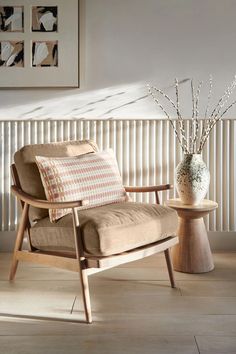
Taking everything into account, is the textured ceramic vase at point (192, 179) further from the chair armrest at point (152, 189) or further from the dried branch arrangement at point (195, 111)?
the dried branch arrangement at point (195, 111)

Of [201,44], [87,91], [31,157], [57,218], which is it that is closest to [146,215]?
[57,218]

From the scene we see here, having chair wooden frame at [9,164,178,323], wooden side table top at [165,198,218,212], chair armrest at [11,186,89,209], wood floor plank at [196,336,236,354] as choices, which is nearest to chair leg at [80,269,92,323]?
chair wooden frame at [9,164,178,323]

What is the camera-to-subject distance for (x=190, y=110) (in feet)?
11.5

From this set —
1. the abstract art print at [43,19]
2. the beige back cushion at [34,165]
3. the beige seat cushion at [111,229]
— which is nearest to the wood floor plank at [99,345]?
the beige seat cushion at [111,229]

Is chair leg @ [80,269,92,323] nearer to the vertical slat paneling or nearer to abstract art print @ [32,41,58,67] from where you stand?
the vertical slat paneling

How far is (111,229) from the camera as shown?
7.72ft

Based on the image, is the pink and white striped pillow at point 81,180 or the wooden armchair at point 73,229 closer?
the wooden armchair at point 73,229

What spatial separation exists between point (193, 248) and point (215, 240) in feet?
1.93

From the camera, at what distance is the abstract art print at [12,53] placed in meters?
3.43

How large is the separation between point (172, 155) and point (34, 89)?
1.05 metres

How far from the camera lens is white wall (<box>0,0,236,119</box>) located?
3449mm

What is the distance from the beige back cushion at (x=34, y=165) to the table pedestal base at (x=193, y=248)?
790mm

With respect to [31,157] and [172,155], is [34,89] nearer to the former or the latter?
[31,157]

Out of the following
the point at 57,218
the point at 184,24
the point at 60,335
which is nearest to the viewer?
the point at 60,335
